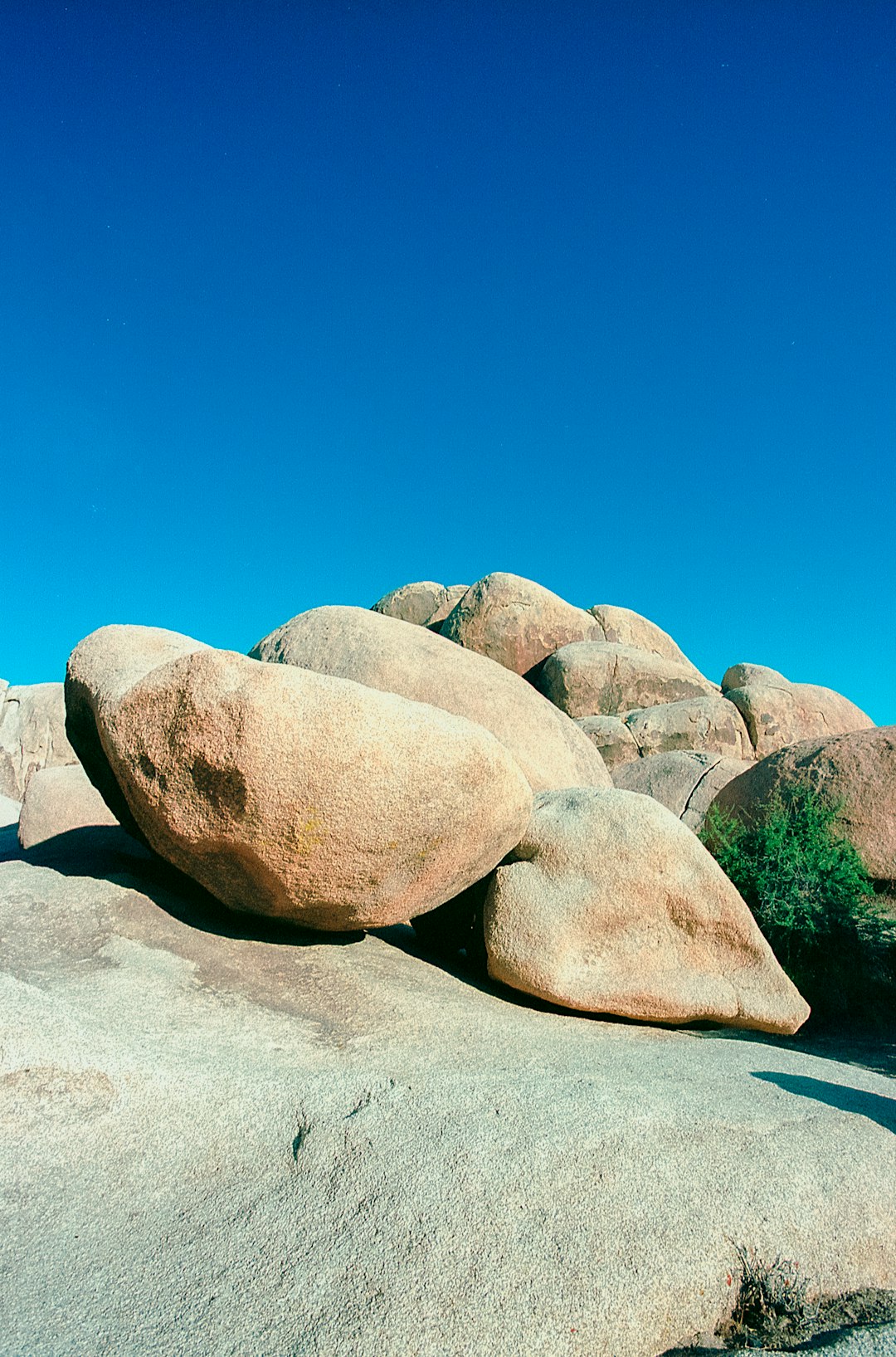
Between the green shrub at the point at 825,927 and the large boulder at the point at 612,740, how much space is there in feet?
20.6

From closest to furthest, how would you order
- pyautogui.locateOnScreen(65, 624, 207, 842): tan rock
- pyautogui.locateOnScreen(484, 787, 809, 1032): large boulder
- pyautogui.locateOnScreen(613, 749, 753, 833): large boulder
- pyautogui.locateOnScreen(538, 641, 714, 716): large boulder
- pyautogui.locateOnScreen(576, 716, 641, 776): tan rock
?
pyautogui.locateOnScreen(65, 624, 207, 842): tan rock
pyautogui.locateOnScreen(484, 787, 809, 1032): large boulder
pyautogui.locateOnScreen(613, 749, 753, 833): large boulder
pyautogui.locateOnScreen(576, 716, 641, 776): tan rock
pyautogui.locateOnScreen(538, 641, 714, 716): large boulder

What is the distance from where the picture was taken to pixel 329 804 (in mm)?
4180

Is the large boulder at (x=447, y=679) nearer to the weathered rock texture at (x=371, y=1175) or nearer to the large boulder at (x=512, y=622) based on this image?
the weathered rock texture at (x=371, y=1175)

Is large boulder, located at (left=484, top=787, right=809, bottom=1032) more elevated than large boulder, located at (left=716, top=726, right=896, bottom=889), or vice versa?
large boulder, located at (left=716, top=726, right=896, bottom=889)

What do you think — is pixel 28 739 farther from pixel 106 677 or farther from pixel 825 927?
pixel 825 927

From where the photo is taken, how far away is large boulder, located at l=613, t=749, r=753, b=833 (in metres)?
10.4

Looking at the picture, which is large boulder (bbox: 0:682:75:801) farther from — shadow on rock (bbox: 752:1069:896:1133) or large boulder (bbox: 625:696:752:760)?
shadow on rock (bbox: 752:1069:896:1133)

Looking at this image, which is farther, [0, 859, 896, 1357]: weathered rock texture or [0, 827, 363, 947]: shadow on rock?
[0, 827, 363, 947]: shadow on rock

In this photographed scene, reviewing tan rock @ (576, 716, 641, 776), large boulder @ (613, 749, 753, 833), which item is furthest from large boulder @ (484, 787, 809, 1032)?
tan rock @ (576, 716, 641, 776)

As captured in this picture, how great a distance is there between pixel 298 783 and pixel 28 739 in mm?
16186

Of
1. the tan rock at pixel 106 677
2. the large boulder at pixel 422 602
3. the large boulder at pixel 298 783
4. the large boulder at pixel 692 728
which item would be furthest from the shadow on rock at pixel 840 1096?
the large boulder at pixel 422 602

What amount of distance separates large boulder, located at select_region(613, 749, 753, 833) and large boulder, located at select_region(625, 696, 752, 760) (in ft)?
8.54

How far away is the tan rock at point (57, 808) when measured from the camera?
7.03 metres

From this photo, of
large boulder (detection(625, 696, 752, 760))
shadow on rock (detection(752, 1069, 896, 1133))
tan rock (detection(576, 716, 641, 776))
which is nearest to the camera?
shadow on rock (detection(752, 1069, 896, 1133))
